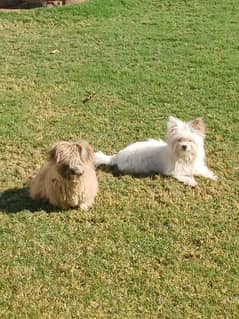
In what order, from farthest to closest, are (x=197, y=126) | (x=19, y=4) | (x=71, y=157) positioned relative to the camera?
(x=19, y=4) → (x=197, y=126) → (x=71, y=157)

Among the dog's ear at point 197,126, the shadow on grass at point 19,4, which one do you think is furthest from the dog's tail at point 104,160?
the shadow on grass at point 19,4

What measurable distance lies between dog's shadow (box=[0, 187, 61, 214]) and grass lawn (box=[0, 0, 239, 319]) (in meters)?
0.02

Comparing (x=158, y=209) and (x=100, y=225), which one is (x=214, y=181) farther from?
(x=100, y=225)

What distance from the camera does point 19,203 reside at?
5.55 meters

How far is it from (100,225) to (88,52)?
4369 mm

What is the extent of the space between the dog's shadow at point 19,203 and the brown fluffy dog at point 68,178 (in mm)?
72

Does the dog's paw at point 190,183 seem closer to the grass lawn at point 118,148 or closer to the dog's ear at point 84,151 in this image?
the grass lawn at point 118,148

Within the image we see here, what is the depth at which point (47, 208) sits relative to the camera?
545 centimetres

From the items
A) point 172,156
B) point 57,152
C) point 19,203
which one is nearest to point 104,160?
point 172,156

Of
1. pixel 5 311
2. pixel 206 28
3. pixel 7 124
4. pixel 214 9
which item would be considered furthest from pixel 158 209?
pixel 214 9

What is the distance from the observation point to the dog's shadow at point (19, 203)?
546 centimetres

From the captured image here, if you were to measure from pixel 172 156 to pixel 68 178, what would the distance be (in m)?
1.24

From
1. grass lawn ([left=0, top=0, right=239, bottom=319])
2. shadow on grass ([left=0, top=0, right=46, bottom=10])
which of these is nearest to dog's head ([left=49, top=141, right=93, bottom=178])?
grass lawn ([left=0, top=0, right=239, bottom=319])

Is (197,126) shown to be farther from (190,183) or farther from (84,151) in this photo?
(84,151)
